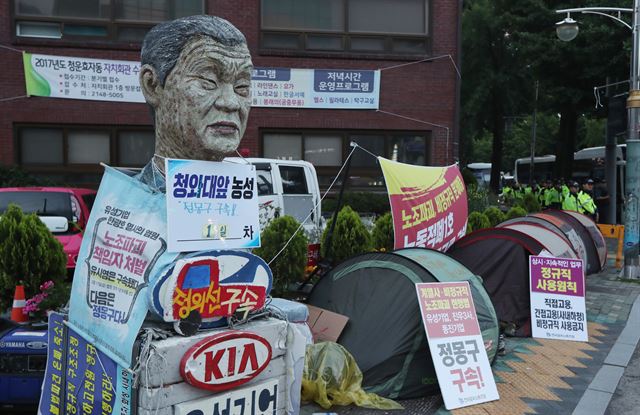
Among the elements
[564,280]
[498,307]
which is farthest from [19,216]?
[564,280]

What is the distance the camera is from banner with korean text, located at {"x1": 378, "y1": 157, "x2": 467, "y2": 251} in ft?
22.2

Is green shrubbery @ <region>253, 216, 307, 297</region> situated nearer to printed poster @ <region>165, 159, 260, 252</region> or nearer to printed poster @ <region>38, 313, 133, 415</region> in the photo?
printed poster @ <region>38, 313, 133, 415</region>

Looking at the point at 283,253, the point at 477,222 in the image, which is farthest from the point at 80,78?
the point at 477,222

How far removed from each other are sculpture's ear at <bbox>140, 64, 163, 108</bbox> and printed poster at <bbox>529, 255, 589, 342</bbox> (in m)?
5.86

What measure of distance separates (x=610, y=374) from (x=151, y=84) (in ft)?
18.5

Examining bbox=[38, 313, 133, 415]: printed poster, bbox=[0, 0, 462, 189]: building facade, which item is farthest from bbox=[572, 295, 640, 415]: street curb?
bbox=[0, 0, 462, 189]: building facade

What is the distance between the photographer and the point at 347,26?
1522cm

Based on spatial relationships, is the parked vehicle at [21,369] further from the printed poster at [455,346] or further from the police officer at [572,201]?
the police officer at [572,201]

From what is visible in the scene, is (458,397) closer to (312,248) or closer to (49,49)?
(312,248)

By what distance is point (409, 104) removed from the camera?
15.5m

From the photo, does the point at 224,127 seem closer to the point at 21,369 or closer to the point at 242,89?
the point at 242,89

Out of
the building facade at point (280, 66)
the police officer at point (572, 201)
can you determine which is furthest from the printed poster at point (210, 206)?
the police officer at point (572, 201)

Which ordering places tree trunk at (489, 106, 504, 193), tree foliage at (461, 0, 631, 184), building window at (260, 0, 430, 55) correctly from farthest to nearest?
tree trunk at (489, 106, 504, 193), tree foliage at (461, 0, 631, 184), building window at (260, 0, 430, 55)

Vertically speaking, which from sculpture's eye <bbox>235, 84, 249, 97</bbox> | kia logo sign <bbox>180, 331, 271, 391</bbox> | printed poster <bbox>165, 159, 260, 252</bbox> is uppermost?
sculpture's eye <bbox>235, 84, 249, 97</bbox>
